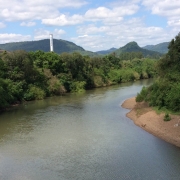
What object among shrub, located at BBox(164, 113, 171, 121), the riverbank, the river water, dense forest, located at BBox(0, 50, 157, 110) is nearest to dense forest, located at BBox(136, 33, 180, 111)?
the riverbank

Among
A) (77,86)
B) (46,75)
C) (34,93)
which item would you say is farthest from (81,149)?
(77,86)

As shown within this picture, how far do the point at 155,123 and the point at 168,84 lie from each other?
24.2ft

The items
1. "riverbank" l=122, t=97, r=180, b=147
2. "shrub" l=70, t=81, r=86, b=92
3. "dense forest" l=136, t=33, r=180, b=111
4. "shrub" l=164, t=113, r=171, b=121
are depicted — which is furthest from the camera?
"shrub" l=70, t=81, r=86, b=92

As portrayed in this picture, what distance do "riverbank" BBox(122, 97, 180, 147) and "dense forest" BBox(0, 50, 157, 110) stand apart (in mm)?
11832

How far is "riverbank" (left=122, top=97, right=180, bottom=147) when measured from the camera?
26.9 metres

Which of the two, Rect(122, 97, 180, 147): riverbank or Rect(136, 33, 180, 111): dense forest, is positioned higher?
Rect(136, 33, 180, 111): dense forest

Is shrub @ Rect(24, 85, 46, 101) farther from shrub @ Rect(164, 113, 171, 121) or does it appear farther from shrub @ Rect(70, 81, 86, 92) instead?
shrub @ Rect(164, 113, 171, 121)

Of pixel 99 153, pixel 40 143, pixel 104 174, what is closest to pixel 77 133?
pixel 40 143

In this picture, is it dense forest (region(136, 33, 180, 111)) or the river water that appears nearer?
the river water

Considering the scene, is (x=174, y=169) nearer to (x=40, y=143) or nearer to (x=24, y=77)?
(x=40, y=143)

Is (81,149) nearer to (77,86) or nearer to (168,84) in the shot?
(168,84)

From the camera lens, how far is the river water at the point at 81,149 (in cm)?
1959

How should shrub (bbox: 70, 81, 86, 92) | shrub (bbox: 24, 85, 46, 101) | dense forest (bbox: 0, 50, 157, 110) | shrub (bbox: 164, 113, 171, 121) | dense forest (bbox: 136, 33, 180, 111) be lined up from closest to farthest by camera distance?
1. shrub (bbox: 164, 113, 171, 121)
2. dense forest (bbox: 136, 33, 180, 111)
3. dense forest (bbox: 0, 50, 157, 110)
4. shrub (bbox: 24, 85, 46, 101)
5. shrub (bbox: 70, 81, 86, 92)

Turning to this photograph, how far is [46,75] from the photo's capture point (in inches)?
2329
